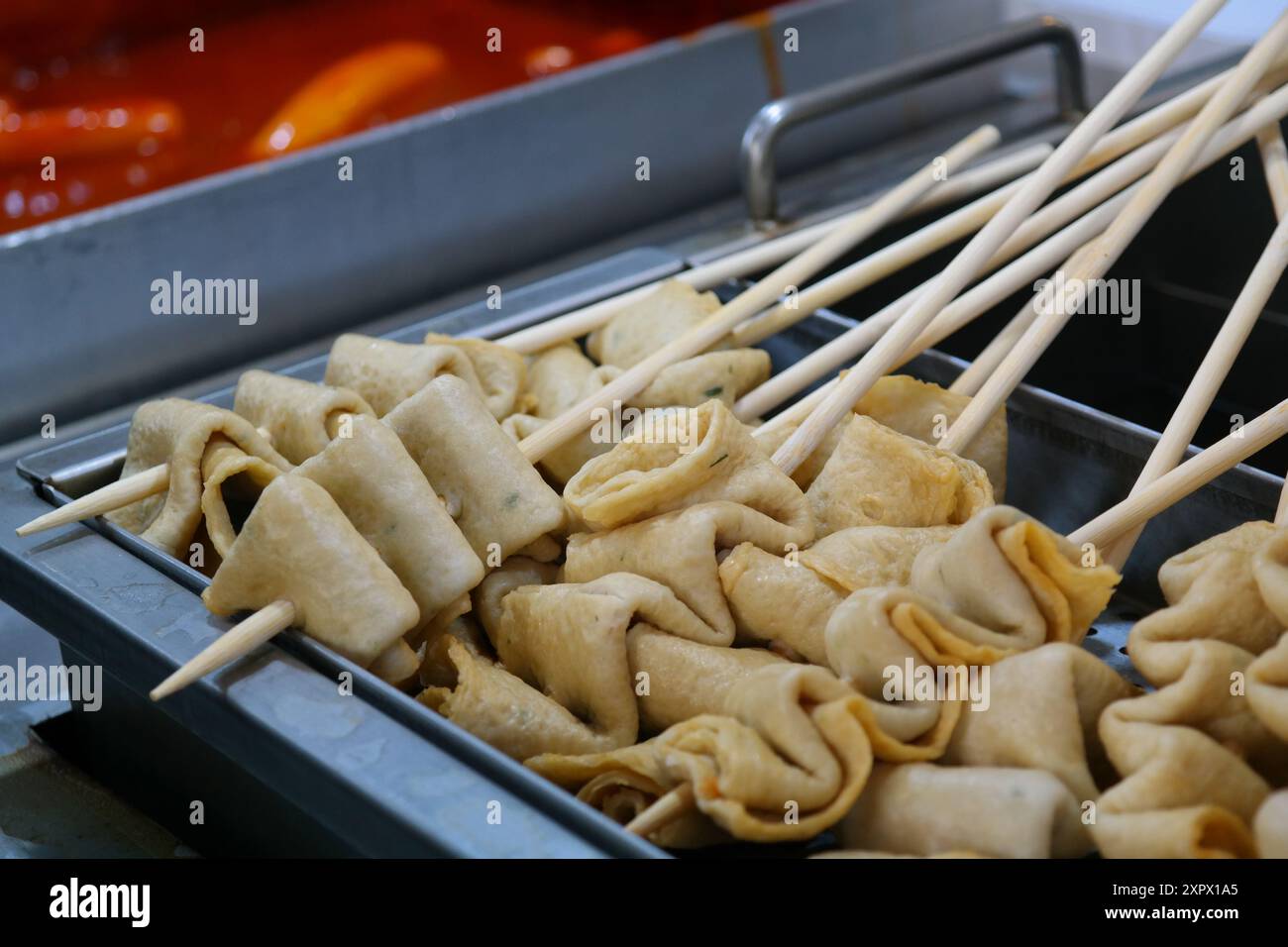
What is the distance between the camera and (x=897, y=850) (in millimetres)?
1259

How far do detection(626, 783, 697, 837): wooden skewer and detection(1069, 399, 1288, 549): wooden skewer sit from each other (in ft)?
1.68

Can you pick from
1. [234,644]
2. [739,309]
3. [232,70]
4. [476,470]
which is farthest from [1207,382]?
[232,70]

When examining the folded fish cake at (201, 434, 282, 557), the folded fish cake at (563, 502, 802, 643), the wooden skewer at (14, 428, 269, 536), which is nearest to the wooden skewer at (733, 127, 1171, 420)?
the folded fish cake at (563, 502, 802, 643)

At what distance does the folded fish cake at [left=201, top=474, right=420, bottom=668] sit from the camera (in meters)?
1.46

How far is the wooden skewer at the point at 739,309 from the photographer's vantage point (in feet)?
5.95

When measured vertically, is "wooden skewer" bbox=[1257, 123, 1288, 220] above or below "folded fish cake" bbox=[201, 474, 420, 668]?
above

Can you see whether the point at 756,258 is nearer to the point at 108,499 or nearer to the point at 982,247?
the point at 982,247

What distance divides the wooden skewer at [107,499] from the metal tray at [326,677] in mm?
23

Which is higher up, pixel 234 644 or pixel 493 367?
pixel 493 367

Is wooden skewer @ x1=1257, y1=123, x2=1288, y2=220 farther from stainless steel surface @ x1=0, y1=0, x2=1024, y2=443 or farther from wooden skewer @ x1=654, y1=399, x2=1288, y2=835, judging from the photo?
stainless steel surface @ x1=0, y1=0, x2=1024, y2=443

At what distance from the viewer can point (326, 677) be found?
1449mm

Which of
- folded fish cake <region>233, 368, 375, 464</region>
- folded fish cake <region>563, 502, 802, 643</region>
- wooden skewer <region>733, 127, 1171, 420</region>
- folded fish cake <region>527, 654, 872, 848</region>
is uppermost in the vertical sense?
wooden skewer <region>733, 127, 1171, 420</region>

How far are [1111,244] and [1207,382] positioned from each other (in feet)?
1.03
